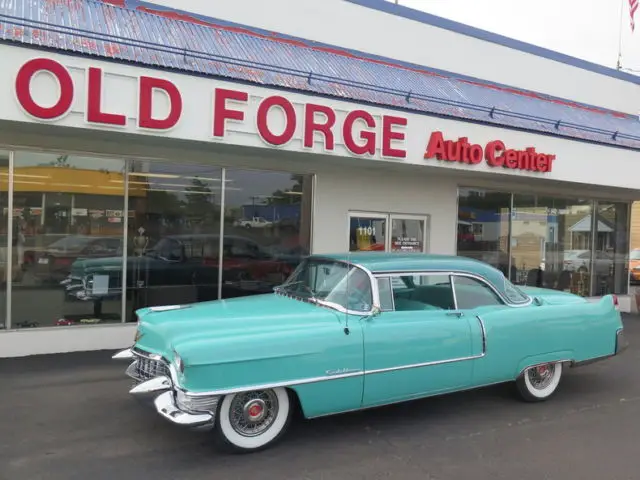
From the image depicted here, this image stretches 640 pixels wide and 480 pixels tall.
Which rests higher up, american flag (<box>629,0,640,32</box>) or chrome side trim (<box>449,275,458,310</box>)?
american flag (<box>629,0,640,32</box>)

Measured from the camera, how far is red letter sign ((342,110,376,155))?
7.59 m

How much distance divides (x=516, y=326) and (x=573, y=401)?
125 cm

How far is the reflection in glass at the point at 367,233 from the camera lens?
31.9 feet

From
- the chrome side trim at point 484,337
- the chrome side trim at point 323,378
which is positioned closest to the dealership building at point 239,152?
the chrome side trim at point 484,337

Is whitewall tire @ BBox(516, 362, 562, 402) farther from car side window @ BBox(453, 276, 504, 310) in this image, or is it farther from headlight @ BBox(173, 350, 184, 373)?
headlight @ BBox(173, 350, 184, 373)

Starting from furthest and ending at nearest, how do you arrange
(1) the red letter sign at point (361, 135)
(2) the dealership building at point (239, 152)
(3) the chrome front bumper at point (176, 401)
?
(1) the red letter sign at point (361, 135) → (2) the dealership building at point (239, 152) → (3) the chrome front bumper at point (176, 401)

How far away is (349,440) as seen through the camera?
4602 millimetres

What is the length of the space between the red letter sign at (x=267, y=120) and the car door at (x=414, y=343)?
9.27 ft

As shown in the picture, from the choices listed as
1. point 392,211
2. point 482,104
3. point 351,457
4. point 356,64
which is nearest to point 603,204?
point 482,104

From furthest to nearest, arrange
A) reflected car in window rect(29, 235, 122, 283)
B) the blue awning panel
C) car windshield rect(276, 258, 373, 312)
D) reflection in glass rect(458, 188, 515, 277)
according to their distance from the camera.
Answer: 1. reflection in glass rect(458, 188, 515, 277)
2. reflected car in window rect(29, 235, 122, 283)
3. the blue awning panel
4. car windshield rect(276, 258, 373, 312)

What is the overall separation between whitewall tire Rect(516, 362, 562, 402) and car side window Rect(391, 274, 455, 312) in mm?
1171

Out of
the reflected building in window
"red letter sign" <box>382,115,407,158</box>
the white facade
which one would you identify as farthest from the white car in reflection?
"red letter sign" <box>382,115,407,158</box>

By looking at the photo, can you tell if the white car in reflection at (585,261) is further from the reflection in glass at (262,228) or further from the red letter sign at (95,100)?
the red letter sign at (95,100)

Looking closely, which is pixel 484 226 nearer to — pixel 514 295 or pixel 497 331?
pixel 514 295
